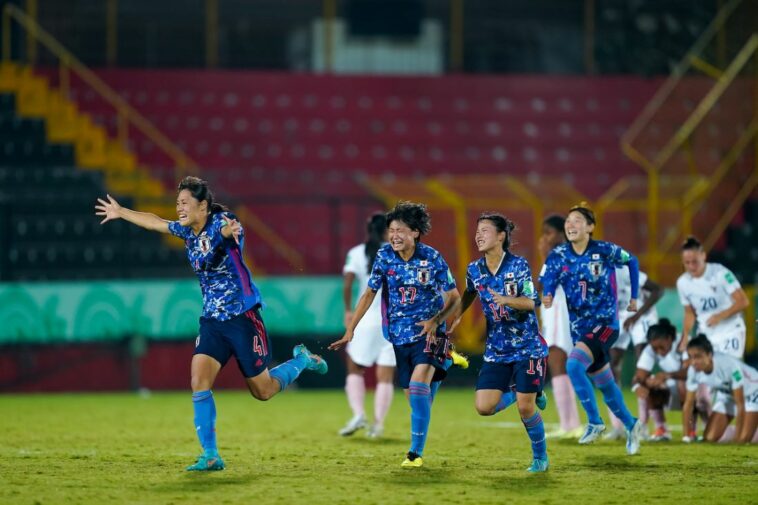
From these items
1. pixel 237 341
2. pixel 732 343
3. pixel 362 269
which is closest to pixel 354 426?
Result: pixel 362 269

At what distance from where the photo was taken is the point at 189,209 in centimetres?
980

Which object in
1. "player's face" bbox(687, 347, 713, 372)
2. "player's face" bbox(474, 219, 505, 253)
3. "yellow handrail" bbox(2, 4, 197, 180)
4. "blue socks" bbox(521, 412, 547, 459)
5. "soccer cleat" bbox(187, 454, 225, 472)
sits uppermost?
"yellow handrail" bbox(2, 4, 197, 180)

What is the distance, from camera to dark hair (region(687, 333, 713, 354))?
12703mm

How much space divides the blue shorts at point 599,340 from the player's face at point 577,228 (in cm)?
79

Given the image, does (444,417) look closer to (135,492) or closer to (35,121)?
(135,492)

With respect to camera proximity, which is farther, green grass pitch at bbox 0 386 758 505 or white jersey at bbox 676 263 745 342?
white jersey at bbox 676 263 745 342

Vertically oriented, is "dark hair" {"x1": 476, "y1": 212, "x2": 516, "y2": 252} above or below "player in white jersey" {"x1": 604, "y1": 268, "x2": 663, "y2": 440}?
above

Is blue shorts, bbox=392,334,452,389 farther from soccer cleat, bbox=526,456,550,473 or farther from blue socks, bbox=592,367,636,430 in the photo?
blue socks, bbox=592,367,636,430

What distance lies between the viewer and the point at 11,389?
21062 mm

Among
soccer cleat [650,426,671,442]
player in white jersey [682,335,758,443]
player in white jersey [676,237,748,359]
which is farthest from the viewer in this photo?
player in white jersey [676,237,748,359]

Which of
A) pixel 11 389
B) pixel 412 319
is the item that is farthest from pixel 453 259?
pixel 412 319

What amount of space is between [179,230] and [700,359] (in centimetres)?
539

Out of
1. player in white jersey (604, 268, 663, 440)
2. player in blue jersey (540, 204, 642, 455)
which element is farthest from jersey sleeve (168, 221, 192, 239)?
player in white jersey (604, 268, 663, 440)

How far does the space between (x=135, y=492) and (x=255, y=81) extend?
820 inches
